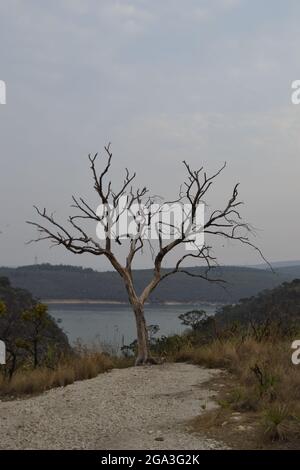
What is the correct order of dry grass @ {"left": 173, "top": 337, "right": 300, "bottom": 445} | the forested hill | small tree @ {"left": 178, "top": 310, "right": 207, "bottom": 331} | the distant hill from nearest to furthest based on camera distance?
dry grass @ {"left": 173, "top": 337, "right": 300, "bottom": 445} < small tree @ {"left": 178, "top": 310, "right": 207, "bottom": 331} < the distant hill < the forested hill

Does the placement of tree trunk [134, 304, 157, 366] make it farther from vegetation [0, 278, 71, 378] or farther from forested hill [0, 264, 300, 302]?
forested hill [0, 264, 300, 302]

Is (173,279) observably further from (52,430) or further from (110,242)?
(52,430)

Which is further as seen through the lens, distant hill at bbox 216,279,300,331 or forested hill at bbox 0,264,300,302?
forested hill at bbox 0,264,300,302

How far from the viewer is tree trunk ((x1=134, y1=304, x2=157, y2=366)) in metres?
8.81

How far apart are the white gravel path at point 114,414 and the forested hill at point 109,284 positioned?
26.5 metres

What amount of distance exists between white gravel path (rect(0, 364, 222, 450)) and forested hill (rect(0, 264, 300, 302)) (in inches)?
1043

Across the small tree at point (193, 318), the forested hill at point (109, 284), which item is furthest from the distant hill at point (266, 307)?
the forested hill at point (109, 284)

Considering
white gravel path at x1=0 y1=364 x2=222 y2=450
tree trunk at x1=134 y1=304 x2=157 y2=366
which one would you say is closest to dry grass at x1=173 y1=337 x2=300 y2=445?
white gravel path at x1=0 y1=364 x2=222 y2=450

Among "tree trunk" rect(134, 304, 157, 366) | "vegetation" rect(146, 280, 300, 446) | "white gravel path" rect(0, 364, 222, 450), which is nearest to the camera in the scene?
"white gravel path" rect(0, 364, 222, 450)

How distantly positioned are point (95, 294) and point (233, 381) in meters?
33.3

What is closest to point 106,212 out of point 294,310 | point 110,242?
point 110,242

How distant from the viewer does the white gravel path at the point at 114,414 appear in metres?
4.65

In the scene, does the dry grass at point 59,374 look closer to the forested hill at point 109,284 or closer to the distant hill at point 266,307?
the distant hill at point 266,307

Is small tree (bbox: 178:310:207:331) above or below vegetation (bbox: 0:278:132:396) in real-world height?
above
